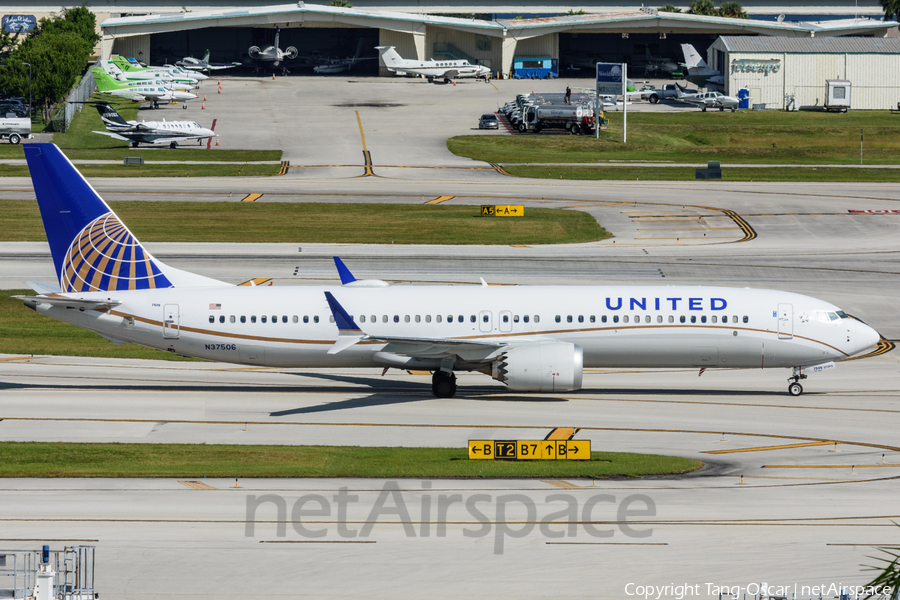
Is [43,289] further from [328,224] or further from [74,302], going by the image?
[328,224]

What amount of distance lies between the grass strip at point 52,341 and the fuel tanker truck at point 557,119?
73449mm

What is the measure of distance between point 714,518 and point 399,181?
6628 cm

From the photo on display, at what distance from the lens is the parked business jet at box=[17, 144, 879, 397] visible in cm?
4134

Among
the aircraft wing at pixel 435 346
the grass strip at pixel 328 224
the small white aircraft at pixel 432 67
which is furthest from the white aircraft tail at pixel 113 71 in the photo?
the aircraft wing at pixel 435 346

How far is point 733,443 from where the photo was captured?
36.4m

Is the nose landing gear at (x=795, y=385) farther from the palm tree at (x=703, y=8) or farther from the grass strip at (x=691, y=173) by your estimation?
the palm tree at (x=703, y=8)

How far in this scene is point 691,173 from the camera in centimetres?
9906

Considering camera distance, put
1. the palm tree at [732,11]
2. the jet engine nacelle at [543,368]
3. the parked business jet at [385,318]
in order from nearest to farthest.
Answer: the jet engine nacelle at [543,368] → the parked business jet at [385,318] → the palm tree at [732,11]

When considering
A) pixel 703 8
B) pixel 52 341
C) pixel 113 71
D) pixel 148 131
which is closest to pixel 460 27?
pixel 703 8

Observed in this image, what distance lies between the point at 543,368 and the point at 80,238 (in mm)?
Answer: 18119

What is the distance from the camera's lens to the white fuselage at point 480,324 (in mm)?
41375

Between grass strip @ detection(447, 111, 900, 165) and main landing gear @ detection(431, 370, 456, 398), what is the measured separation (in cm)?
6472

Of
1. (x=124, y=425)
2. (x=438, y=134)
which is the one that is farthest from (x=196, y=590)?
(x=438, y=134)

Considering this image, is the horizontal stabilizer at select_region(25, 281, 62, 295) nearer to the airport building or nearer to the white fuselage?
the white fuselage
